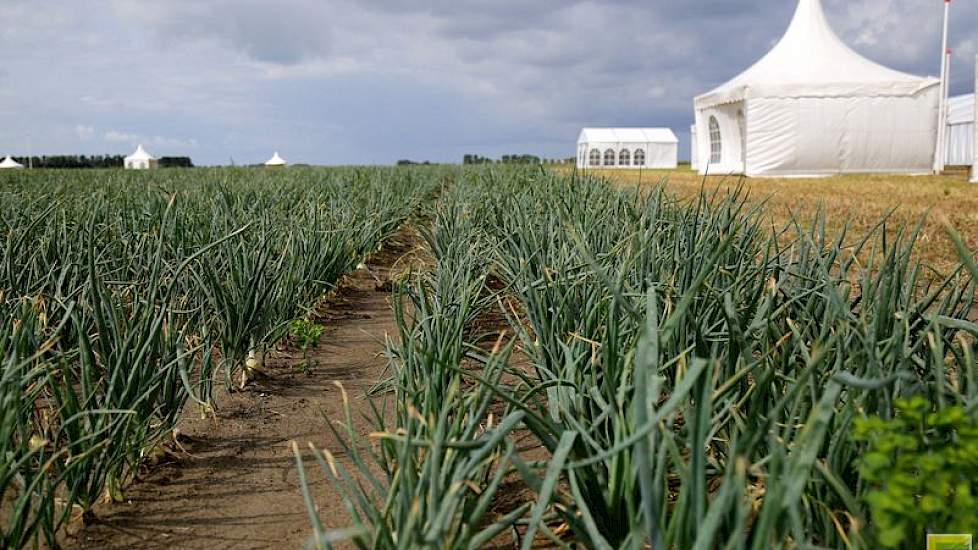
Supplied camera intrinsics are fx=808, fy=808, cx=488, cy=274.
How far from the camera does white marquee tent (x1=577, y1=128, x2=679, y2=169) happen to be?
27.0 m

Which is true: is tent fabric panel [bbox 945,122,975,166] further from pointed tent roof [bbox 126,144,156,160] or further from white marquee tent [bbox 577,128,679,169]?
pointed tent roof [bbox 126,144,156,160]

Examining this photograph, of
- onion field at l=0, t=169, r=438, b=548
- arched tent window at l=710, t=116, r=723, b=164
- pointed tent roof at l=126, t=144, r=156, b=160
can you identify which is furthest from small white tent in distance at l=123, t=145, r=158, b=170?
onion field at l=0, t=169, r=438, b=548

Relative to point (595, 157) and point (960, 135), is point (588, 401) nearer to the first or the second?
point (960, 135)

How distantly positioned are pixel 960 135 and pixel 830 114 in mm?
8845

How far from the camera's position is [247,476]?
173 centimetres

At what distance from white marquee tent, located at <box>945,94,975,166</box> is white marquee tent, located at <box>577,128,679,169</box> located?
26.7 feet

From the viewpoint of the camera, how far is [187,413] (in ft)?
7.00

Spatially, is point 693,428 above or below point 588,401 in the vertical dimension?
above

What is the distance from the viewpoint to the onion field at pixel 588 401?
841 millimetres

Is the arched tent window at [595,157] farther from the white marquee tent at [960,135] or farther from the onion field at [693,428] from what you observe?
the onion field at [693,428]

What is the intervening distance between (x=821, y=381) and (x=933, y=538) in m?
0.47

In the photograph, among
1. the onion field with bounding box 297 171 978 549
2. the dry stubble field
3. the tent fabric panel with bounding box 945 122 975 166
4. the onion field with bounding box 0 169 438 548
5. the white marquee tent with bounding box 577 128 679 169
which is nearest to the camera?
the onion field with bounding box 297 171 978 549

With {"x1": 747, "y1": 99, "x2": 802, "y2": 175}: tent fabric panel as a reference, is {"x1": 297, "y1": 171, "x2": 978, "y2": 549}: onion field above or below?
below

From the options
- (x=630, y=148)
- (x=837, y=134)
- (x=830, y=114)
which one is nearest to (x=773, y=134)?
(x=830, y=114)
